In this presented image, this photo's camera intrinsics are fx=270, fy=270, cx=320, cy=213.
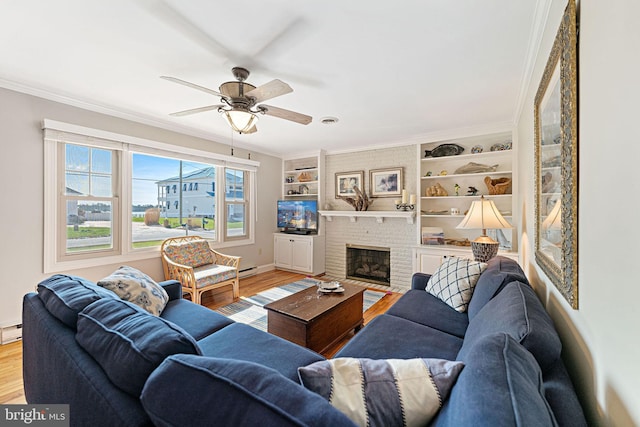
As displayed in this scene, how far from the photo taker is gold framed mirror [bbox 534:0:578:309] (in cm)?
99

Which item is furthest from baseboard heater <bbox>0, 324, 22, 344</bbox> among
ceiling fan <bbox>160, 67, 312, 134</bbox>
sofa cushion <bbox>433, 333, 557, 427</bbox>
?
sofa cushion <bbox>433, 333, 557, 427</bbox>

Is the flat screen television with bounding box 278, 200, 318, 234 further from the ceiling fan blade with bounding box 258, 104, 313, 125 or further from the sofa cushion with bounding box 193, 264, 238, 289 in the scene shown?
the ceiling fan blade with bounding box 258, 104, 313, 125

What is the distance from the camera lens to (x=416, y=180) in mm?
4270

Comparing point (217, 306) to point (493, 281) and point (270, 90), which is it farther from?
point (493, 281)

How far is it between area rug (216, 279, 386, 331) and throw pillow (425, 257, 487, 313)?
1285 mm

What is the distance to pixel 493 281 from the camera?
5.74ft

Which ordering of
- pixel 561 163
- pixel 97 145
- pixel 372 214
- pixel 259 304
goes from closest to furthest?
pixel 561 163
pixel 97 145
pixel 259 304
pixel 372 214

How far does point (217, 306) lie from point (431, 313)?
2.62 metres

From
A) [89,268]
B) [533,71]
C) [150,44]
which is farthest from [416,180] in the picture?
[89,268]

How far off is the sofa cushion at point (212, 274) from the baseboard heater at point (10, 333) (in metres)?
1.60

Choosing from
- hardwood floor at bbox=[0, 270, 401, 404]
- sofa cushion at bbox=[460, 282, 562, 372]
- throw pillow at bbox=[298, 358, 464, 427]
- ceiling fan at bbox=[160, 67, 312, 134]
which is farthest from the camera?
ceiling fan at bbox=[160, 67, 312, 134]

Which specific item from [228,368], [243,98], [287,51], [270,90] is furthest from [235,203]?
[228,368]

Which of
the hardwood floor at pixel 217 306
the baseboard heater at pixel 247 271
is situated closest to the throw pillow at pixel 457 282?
the hardwood floor at pixel 217 306

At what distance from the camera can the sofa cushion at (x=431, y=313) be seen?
187cm
